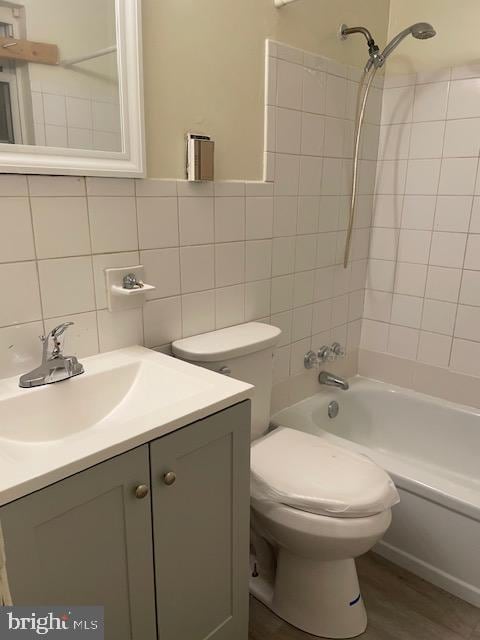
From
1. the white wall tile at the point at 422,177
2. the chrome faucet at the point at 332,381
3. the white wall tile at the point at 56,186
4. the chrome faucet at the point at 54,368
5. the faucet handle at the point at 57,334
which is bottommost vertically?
the chrome faucet at the point at 332,381

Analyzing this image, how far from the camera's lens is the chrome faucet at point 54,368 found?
1.13 metres

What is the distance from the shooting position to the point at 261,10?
5.04 ft

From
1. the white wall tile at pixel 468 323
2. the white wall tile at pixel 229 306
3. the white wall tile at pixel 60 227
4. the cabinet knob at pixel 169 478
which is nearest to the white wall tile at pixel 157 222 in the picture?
the white wall tile at pixel 60 227

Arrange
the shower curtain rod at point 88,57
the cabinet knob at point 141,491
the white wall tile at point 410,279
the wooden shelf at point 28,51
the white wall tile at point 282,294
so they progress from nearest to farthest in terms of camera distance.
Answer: the cabinet knob at point 141,491, the wooden shelf at point 28,51, the shower curtain rod at point 88,57, the white wall tile at point 282,294, the white wall tile at point 410,279

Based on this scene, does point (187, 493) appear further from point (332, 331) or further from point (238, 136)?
point (332, 331)

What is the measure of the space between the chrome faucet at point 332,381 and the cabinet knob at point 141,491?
1.34 meters

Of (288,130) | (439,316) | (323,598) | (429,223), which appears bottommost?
(323,598)

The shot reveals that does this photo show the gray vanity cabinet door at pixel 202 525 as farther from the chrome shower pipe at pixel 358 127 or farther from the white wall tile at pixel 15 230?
the chrome shower pipe at pixel 358 127

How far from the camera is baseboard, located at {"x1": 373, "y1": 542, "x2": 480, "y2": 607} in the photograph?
1591mm

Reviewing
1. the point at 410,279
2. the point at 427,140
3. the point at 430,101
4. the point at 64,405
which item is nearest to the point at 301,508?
the point at 64,405

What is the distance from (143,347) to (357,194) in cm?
127

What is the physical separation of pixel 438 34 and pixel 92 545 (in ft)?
7.27

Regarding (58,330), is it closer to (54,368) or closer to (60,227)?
(54,368)

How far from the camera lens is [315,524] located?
4.31ft
